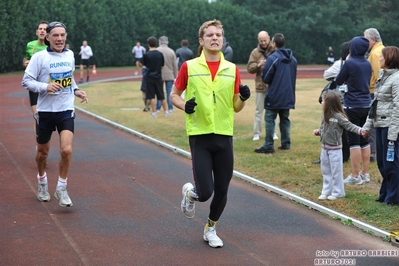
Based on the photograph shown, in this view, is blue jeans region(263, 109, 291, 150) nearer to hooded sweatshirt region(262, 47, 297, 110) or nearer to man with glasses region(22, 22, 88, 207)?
hooded sweatshirt region(262, 47, 297, 110)

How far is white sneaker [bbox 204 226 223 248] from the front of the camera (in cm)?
709

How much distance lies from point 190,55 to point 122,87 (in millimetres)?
11021

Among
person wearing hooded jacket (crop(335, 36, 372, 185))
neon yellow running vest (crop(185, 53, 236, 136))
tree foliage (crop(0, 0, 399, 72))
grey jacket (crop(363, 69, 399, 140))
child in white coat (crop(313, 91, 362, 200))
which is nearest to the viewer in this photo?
neon yellow running vest (crop(185, 53, 236, 136))

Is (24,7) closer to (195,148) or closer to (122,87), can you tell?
(122,87)

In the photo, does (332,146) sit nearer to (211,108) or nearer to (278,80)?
(211,108)

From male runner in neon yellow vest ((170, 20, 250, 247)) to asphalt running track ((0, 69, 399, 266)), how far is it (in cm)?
52

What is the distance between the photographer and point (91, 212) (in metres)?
8.56

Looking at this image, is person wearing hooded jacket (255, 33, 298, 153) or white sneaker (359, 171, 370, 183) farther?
person wearing hooded jacket (255, 33, 298, 153)

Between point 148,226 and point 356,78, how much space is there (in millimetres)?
4383

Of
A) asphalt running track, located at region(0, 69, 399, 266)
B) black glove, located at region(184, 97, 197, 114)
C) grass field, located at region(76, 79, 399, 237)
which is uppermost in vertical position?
black glove, located at region(184, 97, 197, 114)

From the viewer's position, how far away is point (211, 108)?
6957 millimetres

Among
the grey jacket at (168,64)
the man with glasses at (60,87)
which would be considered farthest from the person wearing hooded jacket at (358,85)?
the grey jacket at (168,64)

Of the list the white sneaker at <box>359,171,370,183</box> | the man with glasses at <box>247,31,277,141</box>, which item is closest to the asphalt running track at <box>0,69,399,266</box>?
the white sneaker at <box>359,171,370,183</box>

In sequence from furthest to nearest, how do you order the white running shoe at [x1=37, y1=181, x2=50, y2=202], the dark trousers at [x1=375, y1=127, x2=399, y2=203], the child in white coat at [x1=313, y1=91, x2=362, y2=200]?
the child in white coat at [x1=313, y1=91, x2=362, y2=200]
the white running shoe at [x1=37, y1=181, x2=50, y2=202]
the dark trousers at [x1=375, y1=127, x2=399, y2=203]
